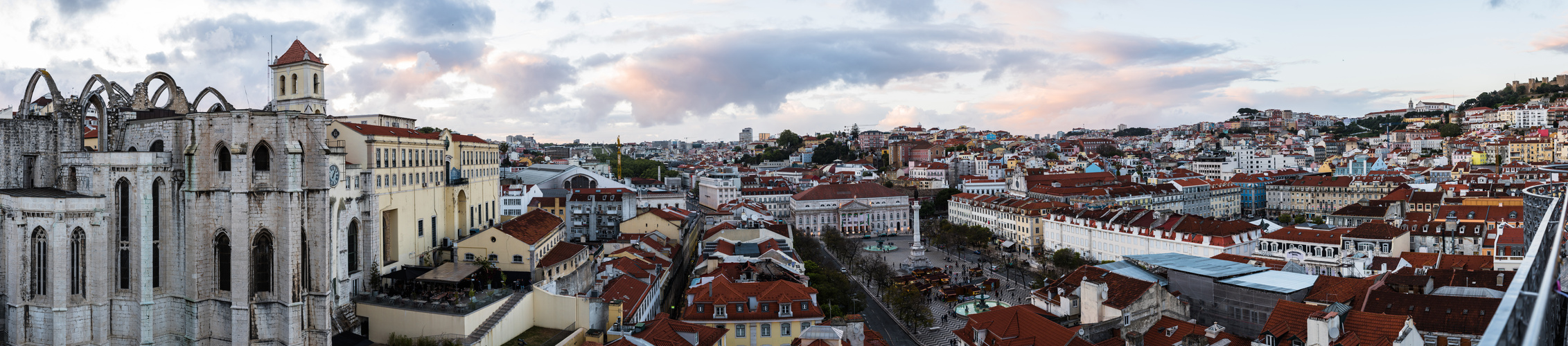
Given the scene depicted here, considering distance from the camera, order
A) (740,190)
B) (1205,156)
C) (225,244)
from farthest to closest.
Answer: (1205,156)
(740,190)
(225,244)

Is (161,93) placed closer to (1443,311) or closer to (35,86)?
(35,86)

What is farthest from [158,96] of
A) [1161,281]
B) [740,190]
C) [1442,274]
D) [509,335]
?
[740,190]

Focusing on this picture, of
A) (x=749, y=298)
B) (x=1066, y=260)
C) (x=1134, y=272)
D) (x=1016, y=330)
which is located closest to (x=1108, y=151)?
(x=1066, y=260)

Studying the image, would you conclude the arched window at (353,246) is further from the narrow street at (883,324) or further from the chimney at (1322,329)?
the chimney at (1322,329)

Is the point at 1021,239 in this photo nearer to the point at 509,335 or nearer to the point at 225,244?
the point at 509,335

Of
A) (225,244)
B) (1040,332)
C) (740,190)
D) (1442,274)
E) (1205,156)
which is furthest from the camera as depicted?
(1205,156)

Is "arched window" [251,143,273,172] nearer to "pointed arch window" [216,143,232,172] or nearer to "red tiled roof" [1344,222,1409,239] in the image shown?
"pointed arch window" [216,143,232,172]

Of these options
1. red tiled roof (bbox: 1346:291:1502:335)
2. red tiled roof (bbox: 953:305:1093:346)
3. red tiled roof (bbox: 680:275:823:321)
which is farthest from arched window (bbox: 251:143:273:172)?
red tiled roof (bbox: 1346:291:1502:335)
